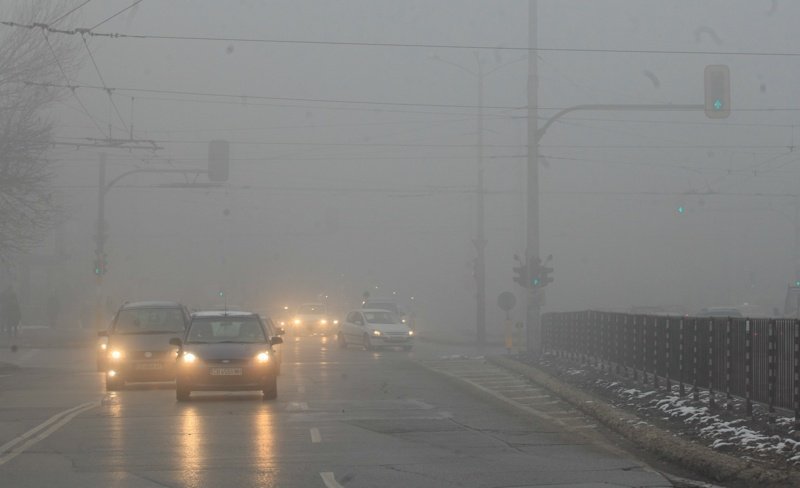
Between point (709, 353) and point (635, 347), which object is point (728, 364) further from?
point (635, 347)

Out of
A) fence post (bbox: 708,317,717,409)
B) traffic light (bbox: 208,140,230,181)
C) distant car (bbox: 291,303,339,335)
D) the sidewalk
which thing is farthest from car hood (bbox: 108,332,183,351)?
distant car (bbox: 291,303,339,335)

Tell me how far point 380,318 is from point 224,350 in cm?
2405

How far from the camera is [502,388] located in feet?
78.2

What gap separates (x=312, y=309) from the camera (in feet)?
208

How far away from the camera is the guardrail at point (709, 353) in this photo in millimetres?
13797

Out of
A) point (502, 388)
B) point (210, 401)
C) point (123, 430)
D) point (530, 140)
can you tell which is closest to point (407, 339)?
point (530, 140)

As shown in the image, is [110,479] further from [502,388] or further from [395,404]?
[502,388]

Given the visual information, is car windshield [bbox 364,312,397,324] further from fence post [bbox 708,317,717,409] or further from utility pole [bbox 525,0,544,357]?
fence post [bbox 708,317,717,409]

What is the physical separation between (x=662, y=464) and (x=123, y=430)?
23.8 feet

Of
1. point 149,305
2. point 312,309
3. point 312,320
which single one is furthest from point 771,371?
point 312,309

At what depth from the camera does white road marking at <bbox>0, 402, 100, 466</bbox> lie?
13.4 metres

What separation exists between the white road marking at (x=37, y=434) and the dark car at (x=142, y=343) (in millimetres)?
3920

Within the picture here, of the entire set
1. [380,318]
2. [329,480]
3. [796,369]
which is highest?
[796,369]

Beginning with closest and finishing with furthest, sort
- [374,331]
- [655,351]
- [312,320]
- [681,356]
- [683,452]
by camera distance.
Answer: [683,452], [681,356], [655,351], [374,331], [312,320]
